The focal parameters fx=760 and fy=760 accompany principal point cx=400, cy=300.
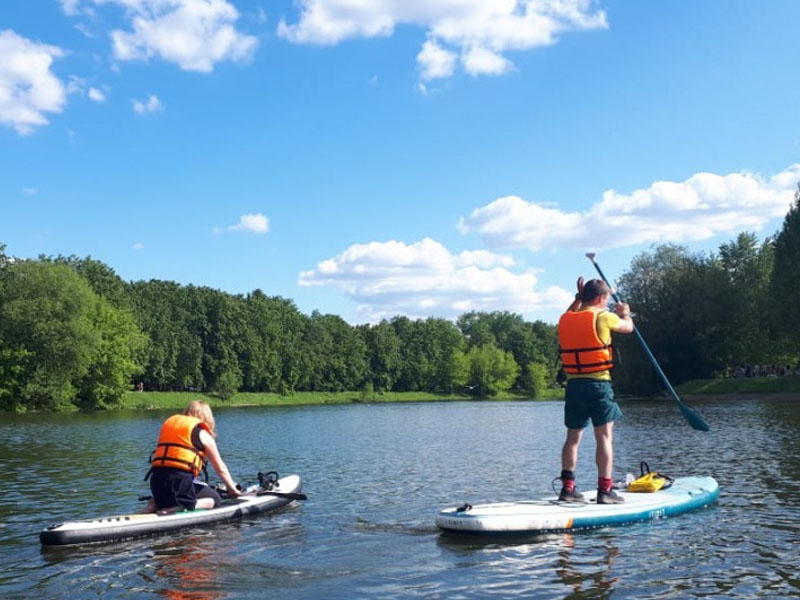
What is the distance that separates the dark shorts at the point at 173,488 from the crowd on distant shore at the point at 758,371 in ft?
252

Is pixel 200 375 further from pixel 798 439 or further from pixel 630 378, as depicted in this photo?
pixel 798 439

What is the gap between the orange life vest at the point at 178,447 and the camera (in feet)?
36.2

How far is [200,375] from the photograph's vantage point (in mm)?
99000

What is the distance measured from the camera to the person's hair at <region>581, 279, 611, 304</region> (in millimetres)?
10914

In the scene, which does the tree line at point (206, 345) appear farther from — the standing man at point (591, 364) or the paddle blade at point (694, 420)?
the standing man at point (591, 364)

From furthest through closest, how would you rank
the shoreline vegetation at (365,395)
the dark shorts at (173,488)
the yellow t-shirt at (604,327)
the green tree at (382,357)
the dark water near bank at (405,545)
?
1. the green tree at (382,357)
2. the shoreline vegetation at (365,395)
3. the dark shorts at (173,488)
4. the yellow t-shirt at (604,327)
5. the dark water near bank at (405,545)

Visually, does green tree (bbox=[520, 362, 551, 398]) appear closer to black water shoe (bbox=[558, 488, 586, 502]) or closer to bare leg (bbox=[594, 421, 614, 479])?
black water shoe (bbox=[558, 488, 586, 502])

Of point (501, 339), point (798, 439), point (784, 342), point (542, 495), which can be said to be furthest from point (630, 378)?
point (501, 339)

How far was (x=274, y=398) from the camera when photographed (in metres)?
104

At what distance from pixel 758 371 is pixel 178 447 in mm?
85644

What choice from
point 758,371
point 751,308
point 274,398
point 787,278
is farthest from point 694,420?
point 274,398

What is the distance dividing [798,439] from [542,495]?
538 inches

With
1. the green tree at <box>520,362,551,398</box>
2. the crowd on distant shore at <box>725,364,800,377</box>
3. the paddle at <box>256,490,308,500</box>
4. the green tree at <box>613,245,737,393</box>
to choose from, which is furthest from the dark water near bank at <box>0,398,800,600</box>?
the green tree at <box>520,362,551,398</box>

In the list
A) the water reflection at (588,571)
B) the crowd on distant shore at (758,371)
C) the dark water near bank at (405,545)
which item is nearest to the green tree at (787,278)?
the crowd on distant shore at (758,371)
